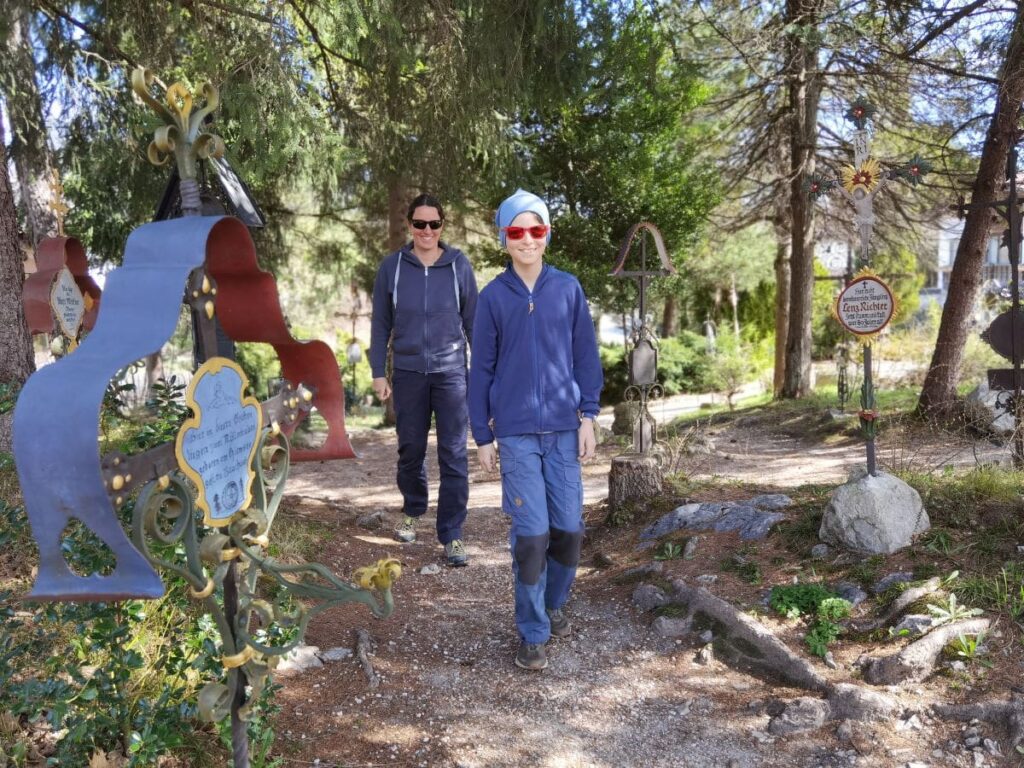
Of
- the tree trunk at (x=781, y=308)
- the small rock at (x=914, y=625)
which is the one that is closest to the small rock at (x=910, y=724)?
the small rock at (x=914, y=625)

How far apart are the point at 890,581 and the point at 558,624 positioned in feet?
4.68

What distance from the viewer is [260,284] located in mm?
2094

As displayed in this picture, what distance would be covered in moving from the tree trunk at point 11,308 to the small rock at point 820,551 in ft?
15.8

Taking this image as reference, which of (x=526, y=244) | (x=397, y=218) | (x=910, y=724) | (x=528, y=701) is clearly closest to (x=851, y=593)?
(x=910, y=724)

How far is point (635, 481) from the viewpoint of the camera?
501 centimetres

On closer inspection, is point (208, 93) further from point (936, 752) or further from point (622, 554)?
point (622, 554)

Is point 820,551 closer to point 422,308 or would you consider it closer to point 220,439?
point 422,308

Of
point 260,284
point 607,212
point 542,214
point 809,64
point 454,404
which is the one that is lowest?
point 454,404

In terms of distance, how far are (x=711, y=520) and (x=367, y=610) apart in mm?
1903

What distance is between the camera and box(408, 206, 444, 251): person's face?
431 cm

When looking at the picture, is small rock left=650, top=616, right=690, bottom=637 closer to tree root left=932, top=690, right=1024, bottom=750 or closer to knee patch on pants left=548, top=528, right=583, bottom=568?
knee patch on pants left=548, top=528, right=583, bottom=568

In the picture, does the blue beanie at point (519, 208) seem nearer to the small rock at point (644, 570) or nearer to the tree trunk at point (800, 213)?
the small rock at point (644, 570)

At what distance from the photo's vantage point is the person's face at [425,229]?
14.1 ft

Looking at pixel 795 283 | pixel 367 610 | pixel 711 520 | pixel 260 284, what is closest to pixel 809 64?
pixel 795 283
